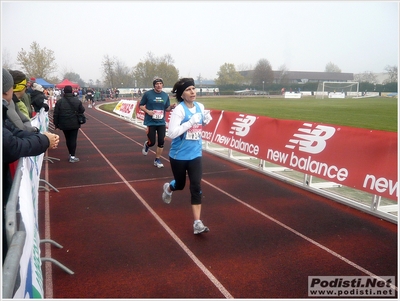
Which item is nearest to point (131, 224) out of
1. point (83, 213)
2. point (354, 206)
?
point (83, 213)

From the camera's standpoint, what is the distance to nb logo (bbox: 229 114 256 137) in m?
8.12

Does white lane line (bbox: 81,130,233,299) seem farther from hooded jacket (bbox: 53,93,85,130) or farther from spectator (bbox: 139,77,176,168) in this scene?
hooded jacket (bbox: 53,93,85,130)

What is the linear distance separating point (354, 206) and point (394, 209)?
61 cm


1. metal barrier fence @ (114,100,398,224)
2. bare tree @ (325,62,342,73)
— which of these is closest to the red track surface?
metal barrier fence @ (114,100,398,224)

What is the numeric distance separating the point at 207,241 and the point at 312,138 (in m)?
3.12

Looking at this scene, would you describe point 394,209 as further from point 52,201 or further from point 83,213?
point 52,201

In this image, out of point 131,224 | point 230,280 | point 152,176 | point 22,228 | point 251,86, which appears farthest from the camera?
point 251,86

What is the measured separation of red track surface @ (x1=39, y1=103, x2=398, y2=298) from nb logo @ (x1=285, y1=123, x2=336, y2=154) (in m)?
0.88

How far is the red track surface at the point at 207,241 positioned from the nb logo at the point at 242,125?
1.56 m

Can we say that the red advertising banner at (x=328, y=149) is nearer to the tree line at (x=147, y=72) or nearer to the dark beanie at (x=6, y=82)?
the dark beanie at (x=6, y=82)

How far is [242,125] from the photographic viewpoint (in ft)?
27.5

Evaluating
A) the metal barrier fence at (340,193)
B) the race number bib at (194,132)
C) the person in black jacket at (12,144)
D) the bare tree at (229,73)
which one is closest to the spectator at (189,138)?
the race number bib at (194,132)

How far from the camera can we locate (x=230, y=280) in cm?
342

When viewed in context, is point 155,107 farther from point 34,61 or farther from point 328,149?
point 34,61
